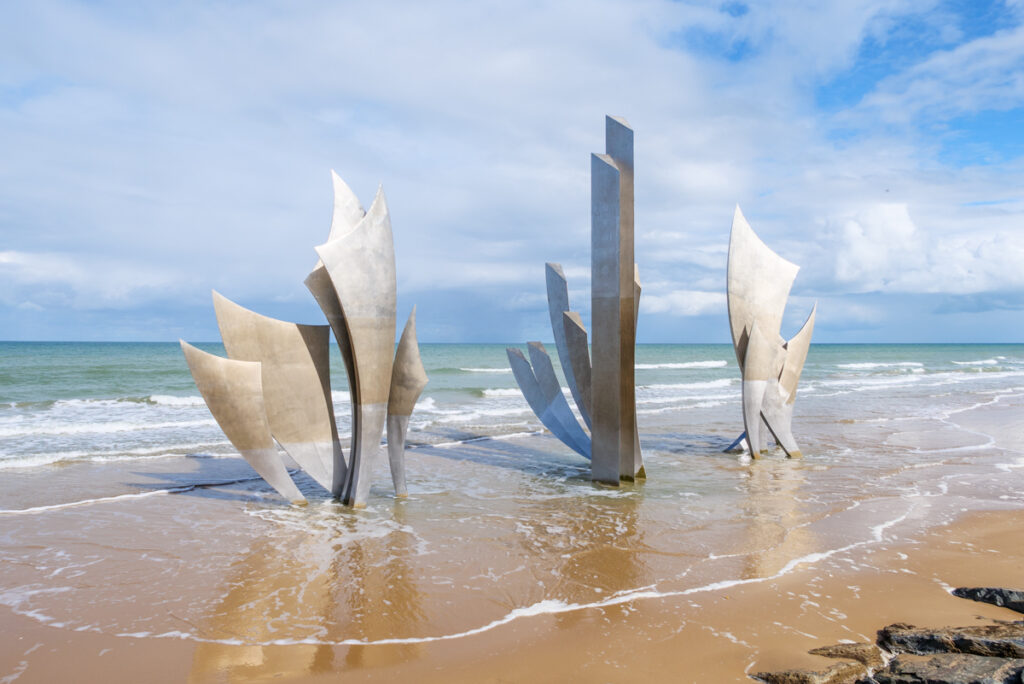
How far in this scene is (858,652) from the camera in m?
3.92

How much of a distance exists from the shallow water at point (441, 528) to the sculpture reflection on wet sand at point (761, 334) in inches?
27.7

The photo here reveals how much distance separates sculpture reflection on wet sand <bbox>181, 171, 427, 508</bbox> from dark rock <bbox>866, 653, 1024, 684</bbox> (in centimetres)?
538

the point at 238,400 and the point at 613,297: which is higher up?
the point at 613,297

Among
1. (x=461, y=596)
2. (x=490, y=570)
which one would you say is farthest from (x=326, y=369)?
(x=461, y=596)

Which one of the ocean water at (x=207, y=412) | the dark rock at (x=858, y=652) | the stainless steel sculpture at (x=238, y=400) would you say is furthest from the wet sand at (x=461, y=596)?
the ocean water at (x=207, y=412)

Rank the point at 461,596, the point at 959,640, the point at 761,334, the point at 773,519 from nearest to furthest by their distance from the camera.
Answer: the point at 959,640
the point at 461,596
the point at 773,519
the point at 761,334

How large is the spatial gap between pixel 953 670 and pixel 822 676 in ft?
2.04

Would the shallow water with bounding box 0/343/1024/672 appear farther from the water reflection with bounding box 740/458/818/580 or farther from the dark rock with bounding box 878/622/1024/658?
the dark rock with bounding box 878/622/1024/658

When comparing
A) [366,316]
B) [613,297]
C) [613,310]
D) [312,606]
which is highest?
[613,297]

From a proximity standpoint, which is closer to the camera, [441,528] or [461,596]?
[461,596]

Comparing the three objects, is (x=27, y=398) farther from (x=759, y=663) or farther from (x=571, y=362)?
(x=759, y=663)

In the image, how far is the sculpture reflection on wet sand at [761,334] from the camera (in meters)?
10.0

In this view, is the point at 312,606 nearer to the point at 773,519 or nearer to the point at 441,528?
the point at 441,528

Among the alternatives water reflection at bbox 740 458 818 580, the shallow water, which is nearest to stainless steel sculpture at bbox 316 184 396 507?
the shallow water
